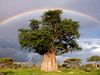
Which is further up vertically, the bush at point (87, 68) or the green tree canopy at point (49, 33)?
the green tree canopy at point (49, 33)

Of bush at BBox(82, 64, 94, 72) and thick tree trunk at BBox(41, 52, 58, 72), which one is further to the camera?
thick tree trunk at BBox(41, 52, 58, 72)

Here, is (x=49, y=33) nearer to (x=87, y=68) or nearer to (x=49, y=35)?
(x=49, y=35)

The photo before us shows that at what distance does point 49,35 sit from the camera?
75688 mm

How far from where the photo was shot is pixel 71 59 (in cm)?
11044

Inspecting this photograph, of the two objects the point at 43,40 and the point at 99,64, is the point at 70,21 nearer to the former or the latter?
the point at 43,40

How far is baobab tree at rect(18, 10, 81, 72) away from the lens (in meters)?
75.8

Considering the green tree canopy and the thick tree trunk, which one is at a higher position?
the green tree canopy

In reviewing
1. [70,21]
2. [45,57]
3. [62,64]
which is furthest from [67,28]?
[62,64]

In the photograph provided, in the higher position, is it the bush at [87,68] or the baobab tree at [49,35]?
the baobab tree at [49,35]

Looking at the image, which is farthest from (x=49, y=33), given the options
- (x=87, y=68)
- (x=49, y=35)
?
(x=87, y=68)

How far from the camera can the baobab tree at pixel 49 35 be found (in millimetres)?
75750

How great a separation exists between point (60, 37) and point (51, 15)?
6.99 meters

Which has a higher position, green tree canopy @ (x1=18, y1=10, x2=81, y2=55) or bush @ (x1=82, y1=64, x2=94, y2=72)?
green tree canopy @ (x1=18, y1=10, x2=81, y2=55)

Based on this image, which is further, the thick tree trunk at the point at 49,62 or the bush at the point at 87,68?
the thick tree trunk at the point at 49,62
